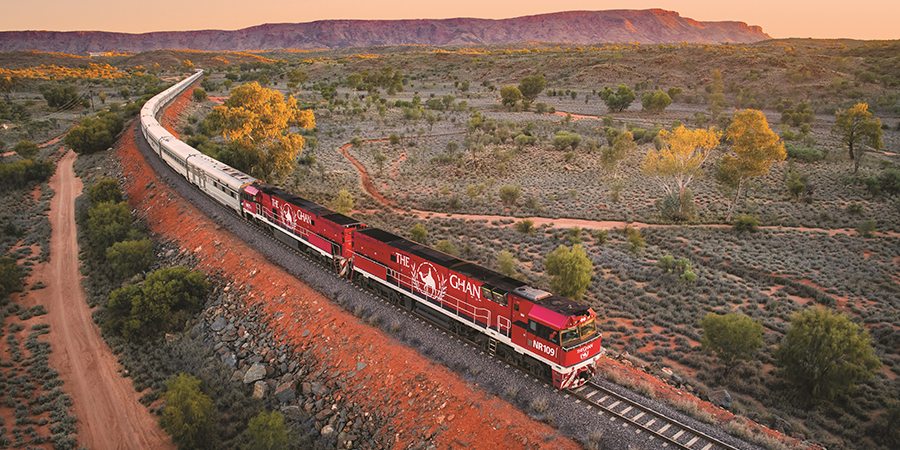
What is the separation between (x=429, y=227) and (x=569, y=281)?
14582mm

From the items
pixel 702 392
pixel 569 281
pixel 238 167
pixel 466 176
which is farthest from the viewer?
pixel 466 176

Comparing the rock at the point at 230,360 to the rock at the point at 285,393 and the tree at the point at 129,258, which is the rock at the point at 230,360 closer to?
the rock at the point at 285,393

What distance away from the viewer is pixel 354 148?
65.2 m

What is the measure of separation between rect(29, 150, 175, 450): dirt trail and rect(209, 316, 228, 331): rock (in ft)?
13.5

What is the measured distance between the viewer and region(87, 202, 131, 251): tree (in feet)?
110

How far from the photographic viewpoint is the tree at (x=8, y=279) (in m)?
28.4

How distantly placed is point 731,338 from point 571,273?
8.18 metres

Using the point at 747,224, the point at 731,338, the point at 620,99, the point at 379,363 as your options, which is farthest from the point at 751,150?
the point at 620,99

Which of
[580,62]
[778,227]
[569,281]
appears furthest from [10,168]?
[580,62]

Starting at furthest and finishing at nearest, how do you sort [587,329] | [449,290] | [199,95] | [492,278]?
[199,95] → [449,290] → [492,278] → [587,329]

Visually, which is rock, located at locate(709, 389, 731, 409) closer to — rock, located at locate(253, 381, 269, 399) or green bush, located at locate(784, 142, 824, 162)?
rock, located at locate(253, 381, 269, 399)

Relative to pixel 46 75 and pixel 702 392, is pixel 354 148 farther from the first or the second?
pixel 46 75

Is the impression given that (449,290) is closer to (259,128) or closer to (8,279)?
(259,128)

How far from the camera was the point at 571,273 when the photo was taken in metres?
26.2
